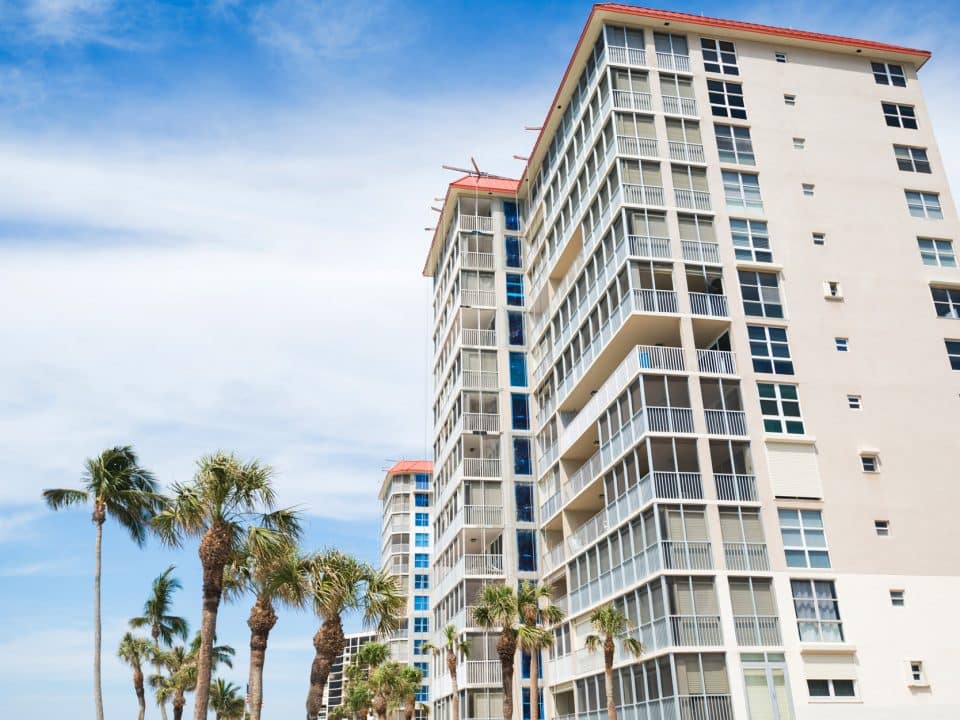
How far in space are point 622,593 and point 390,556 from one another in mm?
71528

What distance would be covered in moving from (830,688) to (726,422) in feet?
35.5

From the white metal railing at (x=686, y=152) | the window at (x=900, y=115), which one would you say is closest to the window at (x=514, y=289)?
the white metal railing at (x=686, y=152)

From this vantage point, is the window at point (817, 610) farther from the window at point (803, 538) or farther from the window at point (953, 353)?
the window at point (953, 353)

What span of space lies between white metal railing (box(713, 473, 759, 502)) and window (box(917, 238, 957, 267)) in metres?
15.3

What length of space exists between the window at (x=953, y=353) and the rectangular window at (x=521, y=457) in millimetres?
25419

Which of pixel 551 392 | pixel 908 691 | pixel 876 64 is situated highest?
pixel 876 64

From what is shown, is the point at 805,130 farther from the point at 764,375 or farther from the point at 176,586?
the point at 176,586

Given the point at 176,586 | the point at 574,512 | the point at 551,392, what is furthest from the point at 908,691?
the point at 176,586

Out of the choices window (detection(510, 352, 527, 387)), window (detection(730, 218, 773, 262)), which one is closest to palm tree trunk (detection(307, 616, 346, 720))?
Result: window (detection(730, 218, 773, 262))

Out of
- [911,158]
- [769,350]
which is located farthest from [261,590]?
[911,158]

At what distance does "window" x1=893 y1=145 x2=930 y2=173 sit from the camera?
46.7m

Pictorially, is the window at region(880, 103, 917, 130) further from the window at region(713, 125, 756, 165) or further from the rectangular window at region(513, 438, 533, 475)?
the rectangular window at region(513, 438, 533, 475)

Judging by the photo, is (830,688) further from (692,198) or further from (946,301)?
(692,198)

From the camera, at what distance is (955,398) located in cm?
4069
